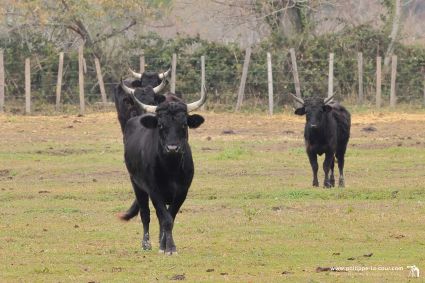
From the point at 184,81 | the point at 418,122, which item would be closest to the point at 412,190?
the point at 418,122

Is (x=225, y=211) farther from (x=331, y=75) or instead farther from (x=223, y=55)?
(x=223, y=55)

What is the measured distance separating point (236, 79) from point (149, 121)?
27.5 meters

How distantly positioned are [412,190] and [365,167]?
15.6ft

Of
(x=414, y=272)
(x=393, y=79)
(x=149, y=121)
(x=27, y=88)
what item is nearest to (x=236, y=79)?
(x=393, y=79)

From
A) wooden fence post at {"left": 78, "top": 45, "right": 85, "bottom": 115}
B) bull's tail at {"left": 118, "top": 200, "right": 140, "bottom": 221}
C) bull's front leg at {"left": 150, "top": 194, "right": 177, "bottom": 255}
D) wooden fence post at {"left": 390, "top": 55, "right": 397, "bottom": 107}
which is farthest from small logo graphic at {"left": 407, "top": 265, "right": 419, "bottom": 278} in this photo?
wooden fence post at {"left": 390, "top": 55, "right": 397, "bottom": 107}

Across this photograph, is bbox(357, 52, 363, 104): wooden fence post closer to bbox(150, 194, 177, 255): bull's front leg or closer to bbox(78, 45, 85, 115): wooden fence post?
bbox(78, 45, 85, 115): wooden fence post

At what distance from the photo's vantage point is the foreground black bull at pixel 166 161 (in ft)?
43.5

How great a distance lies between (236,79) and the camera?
4106 cm

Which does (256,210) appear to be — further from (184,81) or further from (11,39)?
(11,39)

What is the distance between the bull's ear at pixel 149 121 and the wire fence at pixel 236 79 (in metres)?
26.7

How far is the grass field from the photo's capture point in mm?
12344

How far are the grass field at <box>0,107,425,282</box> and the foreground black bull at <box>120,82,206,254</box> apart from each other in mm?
457

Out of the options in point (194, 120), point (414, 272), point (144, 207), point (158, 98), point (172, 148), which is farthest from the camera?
point (158, 98)

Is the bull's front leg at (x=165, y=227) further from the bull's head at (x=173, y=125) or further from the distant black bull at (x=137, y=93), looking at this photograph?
the distant black bull at (x=137, y=93)
